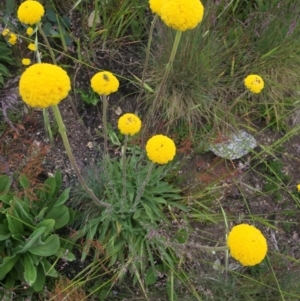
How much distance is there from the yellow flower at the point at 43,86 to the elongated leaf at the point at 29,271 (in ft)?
3.24

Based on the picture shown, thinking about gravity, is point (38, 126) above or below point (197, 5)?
below

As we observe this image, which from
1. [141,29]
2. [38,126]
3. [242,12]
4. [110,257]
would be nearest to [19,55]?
[38,126]

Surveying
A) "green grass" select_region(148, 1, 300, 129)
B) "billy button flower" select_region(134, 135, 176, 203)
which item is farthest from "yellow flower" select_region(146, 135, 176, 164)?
"green grass" select_region(148, 1, 300, 129)

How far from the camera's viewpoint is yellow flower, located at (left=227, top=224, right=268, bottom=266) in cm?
130

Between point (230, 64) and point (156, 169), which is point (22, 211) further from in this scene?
point (230, 64)

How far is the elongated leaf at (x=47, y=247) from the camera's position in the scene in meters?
1.83

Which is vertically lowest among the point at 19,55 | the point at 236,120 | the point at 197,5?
the point at 236,120

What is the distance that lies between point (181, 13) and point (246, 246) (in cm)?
68

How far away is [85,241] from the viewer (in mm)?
2057

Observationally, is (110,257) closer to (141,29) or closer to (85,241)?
(85,241)

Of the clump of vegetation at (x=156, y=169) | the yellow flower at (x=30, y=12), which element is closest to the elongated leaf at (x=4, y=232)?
the clump of vegetation at (x=156, y=169)

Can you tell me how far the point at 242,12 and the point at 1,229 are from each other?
1919 mm

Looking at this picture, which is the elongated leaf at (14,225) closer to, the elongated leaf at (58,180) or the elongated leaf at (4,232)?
the elongated leaf at (4,232)

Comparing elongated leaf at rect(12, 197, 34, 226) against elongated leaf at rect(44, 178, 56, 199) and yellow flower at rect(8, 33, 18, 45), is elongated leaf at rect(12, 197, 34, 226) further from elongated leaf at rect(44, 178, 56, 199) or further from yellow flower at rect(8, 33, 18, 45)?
yellow flower at rect(8, 33, 18, 45)
